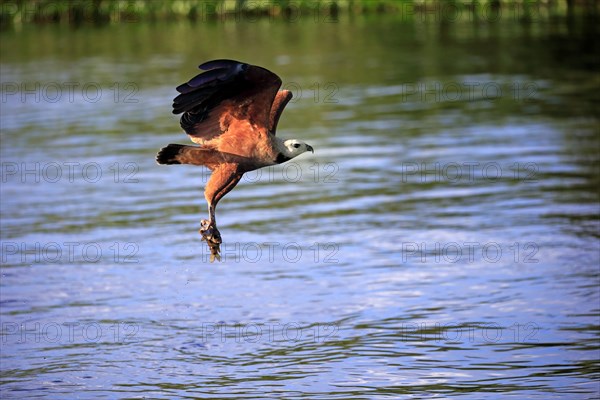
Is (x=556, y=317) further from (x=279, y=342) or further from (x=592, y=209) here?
(x=592, y=209)

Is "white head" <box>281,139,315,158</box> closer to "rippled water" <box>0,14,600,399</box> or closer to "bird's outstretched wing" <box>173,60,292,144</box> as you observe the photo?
"bird's outstretched wing" <box>173,60,292,144</box>

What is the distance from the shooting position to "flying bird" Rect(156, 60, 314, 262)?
902 cm

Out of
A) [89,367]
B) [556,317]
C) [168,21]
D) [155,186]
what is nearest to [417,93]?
[155,186]

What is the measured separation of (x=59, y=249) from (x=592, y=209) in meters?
7.25

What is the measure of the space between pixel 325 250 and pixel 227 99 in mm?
5955

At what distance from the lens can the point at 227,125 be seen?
9383mm

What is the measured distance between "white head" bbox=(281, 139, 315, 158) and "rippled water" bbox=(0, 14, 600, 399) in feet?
7.95

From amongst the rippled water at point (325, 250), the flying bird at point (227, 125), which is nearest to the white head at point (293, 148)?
the flying bird at point (227, 125)

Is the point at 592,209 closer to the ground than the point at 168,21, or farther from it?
closer to the ground

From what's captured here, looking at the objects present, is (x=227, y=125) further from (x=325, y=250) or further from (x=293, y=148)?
(x=325, y=250)

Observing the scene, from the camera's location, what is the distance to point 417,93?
27.8 metres

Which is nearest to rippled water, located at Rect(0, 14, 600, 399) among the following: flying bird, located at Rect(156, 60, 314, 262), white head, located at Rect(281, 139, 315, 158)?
flying bird, located at Rect(156, 60, 314, 262)

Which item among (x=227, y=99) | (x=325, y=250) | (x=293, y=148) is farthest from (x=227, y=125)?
(x=325, y=250)

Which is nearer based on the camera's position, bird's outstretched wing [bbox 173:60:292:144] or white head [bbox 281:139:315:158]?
white head [bbox 281:139:315:158]
